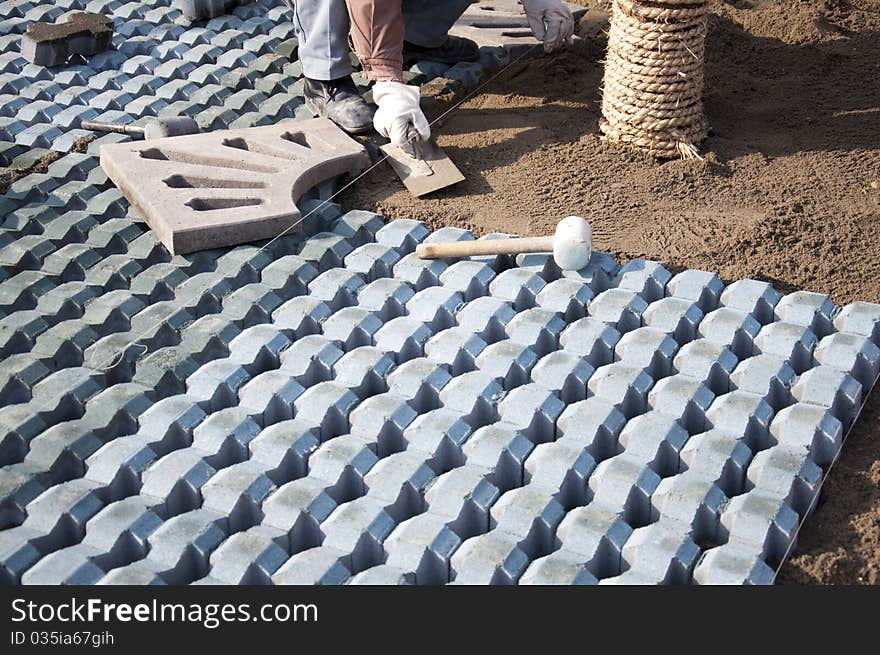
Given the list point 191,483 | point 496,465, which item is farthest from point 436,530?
point 191,483

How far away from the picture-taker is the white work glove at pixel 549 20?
429cm

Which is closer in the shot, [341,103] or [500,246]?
[500,246]

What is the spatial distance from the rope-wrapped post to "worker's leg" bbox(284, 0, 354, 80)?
1.00 m

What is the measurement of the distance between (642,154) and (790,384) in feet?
4.22

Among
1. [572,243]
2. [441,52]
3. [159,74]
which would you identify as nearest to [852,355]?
[572,243]

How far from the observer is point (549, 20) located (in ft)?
14.1

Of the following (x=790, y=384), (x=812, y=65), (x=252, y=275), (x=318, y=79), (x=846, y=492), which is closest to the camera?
(x=846, y=492)

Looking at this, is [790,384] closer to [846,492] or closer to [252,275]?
[846,492]

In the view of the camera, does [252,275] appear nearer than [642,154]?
Yes

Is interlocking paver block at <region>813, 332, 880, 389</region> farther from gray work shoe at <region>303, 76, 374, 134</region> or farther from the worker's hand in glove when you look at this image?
gray work shoe at <region>303, 76, 374, 134</region>

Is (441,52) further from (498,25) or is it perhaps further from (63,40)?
(63,40)

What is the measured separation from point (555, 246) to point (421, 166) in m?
0.79

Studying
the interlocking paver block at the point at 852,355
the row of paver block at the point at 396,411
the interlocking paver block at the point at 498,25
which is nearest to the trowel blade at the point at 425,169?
the row of paver block at the point at 396,411

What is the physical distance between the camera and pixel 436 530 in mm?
2377
